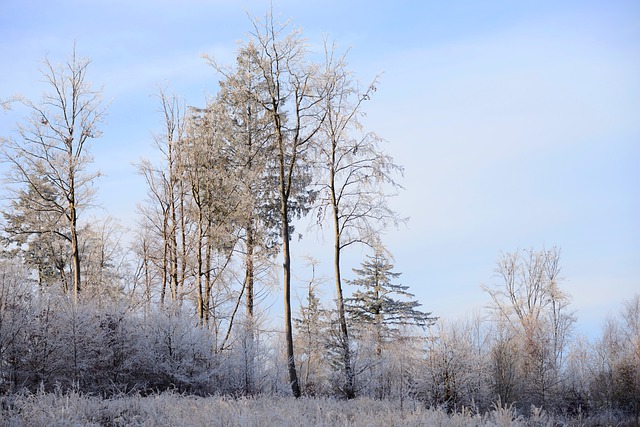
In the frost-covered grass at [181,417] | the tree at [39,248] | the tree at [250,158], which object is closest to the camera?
the frost-covered grass at [181,417]

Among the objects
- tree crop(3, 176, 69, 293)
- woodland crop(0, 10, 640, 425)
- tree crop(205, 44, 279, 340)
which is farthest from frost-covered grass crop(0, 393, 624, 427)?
tree crop(3, 176, 69, 293)

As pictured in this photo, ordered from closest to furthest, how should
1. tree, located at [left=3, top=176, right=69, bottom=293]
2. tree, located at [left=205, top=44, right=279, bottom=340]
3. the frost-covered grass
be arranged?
the frost-covered grass
tree, located at [left=205, top=44, right=279, bottom=340]
tree, located at [left=3, top=176, right=69, bottom=293]

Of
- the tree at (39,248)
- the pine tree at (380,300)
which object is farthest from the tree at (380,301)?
the tree at (39,248)

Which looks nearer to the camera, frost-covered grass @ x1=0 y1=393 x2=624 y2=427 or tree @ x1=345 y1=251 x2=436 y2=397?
frost-covered grass @ x1=0 y1=393 x2=624 y2=427

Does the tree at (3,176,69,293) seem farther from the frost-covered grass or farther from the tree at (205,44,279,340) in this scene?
the frost-covered grass

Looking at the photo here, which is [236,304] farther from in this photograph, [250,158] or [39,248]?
[39,248]

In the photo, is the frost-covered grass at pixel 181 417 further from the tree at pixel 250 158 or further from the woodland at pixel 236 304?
the tree at pixel 250 158

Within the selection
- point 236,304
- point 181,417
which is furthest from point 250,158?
point 181,417

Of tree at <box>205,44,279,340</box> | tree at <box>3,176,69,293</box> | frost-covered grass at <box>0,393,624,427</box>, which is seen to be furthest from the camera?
tree at <box>3,176,69,293</box>

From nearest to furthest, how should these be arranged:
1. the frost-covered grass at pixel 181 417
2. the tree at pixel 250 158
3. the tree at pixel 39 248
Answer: the frost-covered grass at pixel 181 417
the tree at pixel 250 158
the tree at pixel 39 248

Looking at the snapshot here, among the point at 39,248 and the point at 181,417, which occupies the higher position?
the point at 39,248

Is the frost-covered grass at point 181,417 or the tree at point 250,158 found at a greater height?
the tree at point 250,158

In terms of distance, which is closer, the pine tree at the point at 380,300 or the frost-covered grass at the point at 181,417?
the frost-covered grass at the point at 181,417

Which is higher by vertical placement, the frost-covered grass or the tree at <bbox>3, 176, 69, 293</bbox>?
the tree at <bbox>3, 176, 69, 293</bbox>
